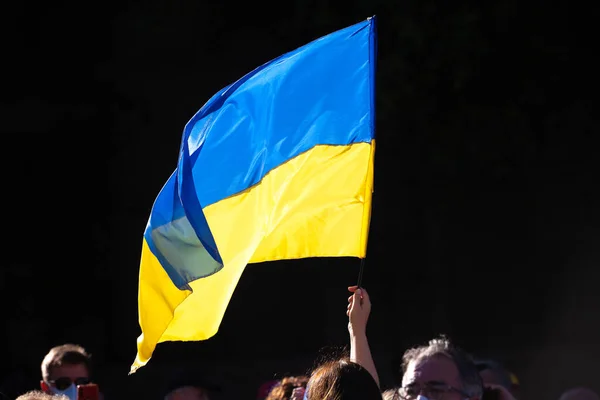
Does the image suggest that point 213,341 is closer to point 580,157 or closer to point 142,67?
point 142,67

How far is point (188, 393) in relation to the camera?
219 inches

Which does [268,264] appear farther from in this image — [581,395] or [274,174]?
[274,174]

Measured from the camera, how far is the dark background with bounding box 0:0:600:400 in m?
9.62

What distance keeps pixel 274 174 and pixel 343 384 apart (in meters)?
1.85

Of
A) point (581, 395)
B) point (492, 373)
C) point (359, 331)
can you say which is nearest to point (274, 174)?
point (359, 331)

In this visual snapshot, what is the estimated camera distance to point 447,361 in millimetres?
4156

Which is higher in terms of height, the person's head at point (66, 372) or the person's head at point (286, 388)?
the person's head at point (286, 388)

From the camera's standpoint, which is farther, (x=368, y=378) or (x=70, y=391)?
(x=70, y=391)

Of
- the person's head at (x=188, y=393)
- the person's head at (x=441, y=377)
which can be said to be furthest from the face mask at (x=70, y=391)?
the person's head at (x=441, y=377)

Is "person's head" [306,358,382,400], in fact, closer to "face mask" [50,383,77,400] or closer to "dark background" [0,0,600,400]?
"face mask" [50,383,77,400]

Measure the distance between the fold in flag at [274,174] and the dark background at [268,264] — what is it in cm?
437

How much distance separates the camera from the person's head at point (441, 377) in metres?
4.08

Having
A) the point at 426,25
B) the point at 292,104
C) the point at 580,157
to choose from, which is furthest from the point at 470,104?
the point at 292,104

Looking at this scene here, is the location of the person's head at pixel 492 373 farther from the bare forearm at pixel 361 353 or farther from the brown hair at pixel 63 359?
the brown hair at pixel 63 359
